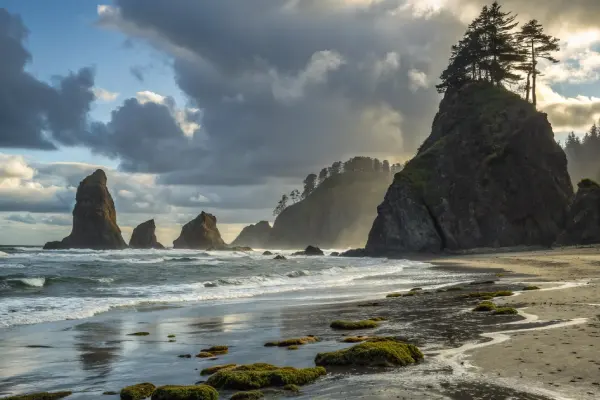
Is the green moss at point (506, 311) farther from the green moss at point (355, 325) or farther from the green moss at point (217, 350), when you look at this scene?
the green moss at point (217, 350)

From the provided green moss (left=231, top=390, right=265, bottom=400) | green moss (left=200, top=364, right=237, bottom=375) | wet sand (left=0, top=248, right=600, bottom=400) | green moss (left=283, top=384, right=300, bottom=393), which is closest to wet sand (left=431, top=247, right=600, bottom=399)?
wet sand (left=0, top=248, right=600, bottom=400)

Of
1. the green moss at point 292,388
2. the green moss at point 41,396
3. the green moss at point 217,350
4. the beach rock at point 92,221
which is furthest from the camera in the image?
the beach rock at point 92,221

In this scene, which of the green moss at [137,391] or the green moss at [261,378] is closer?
the green moss at [137,391]

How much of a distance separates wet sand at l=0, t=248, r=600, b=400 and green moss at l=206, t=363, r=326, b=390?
334 millimetres

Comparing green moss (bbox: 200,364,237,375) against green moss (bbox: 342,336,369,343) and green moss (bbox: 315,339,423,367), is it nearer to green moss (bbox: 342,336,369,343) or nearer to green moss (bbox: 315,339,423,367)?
green moss (bbox: 315,339,423,367)

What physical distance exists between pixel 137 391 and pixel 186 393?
126 centimetres

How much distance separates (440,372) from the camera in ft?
34.3

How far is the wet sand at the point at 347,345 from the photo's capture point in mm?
9539

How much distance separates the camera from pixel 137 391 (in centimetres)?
1006

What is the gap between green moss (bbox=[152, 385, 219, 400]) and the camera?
9.39m

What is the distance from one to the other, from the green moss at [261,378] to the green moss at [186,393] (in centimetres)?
65

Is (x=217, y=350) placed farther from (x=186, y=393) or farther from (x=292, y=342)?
(x=186, y=393)

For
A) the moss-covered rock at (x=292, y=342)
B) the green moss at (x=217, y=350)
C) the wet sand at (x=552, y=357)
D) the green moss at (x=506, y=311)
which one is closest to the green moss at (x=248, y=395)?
the wet sand at (x=552, y=357)

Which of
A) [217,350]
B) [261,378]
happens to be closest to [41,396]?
[261,378]
